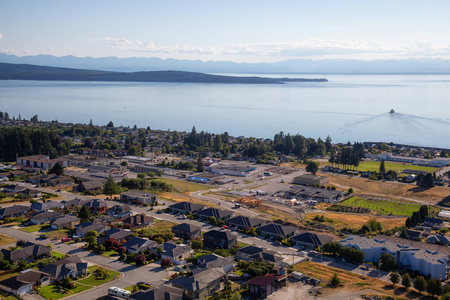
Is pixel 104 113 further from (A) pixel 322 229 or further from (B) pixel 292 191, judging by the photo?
(A) pixel 322 229

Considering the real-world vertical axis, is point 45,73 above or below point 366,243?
above

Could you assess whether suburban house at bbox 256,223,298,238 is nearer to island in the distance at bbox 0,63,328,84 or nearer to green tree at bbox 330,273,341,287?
green tree at bbox 330,273,341,287

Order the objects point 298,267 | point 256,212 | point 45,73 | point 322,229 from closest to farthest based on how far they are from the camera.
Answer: point 298,267 → point 322,229 → point 256,212 → point 45,73

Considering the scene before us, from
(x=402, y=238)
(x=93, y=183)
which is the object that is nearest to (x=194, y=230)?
(x=402, y=238)

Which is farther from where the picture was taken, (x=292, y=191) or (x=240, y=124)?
(x=240, y=124)

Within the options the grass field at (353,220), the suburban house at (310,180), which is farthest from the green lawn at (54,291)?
the suburban house at (310,180)

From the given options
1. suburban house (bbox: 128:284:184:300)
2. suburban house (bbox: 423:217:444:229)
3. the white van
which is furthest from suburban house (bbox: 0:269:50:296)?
suburban house (bbox: 423:217:444:229)
